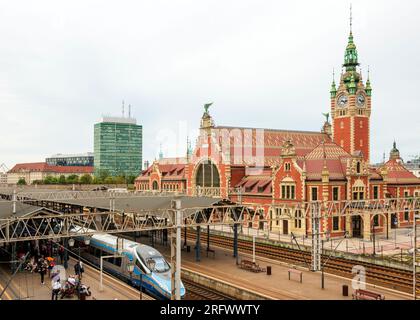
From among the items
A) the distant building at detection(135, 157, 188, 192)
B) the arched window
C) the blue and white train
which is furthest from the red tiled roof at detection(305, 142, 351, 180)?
the blue and white train

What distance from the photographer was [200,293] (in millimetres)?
32656

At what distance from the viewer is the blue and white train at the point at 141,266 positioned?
29.8 meters

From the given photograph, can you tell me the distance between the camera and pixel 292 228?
6109 centimetres

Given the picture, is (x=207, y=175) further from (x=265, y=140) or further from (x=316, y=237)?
(x=316, y=237)

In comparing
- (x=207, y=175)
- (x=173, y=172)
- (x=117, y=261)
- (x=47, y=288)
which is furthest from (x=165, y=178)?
(x=47, y=288)

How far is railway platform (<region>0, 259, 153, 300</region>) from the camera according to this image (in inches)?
1126

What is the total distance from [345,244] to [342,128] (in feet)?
94.0

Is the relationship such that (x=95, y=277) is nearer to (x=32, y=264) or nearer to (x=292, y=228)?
(x=32, y=264)

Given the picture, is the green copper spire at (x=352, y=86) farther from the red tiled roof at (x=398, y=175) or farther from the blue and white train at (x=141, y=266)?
the blue and white train at (x=141, y=266)

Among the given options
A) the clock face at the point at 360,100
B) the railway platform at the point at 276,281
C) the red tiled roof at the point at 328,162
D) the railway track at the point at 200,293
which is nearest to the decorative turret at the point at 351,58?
the clock face at the point at 360,100

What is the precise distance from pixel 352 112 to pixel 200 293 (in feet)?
168

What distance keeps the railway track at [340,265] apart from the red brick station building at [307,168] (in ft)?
26.3

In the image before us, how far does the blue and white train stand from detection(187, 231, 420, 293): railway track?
15758 mm
